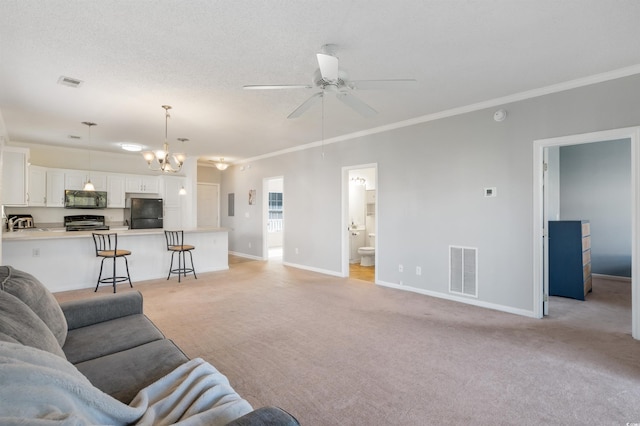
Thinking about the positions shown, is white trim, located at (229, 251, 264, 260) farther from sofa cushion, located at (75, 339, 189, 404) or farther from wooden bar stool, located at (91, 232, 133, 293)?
sofa cushion, located at (75, 339, 189, 404)

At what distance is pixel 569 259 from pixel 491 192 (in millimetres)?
1907

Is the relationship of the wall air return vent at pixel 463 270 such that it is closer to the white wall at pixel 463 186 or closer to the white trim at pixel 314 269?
the white wall at pixel 463 186

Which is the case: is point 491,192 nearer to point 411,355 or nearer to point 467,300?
point 467,300

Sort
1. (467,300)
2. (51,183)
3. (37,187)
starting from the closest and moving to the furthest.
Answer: (467,300)
(37,187)
(51,183)

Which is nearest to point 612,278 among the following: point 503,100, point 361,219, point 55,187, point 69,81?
point 503,100

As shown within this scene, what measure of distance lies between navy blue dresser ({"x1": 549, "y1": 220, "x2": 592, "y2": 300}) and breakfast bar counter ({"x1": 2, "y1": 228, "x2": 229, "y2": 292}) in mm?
6159

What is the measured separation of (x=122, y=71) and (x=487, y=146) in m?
4.39

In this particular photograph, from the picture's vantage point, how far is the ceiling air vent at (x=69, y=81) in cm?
332

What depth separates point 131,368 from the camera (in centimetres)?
165

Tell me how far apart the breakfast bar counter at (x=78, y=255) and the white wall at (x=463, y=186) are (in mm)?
3009

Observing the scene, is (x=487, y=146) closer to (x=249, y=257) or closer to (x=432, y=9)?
(x=432, y=9)

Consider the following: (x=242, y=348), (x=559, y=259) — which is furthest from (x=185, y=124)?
(x=559, y=259)

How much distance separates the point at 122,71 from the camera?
315 centimetres

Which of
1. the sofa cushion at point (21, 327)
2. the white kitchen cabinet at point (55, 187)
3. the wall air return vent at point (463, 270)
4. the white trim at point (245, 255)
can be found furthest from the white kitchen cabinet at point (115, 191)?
the wall air return vent at point (463, 270)
